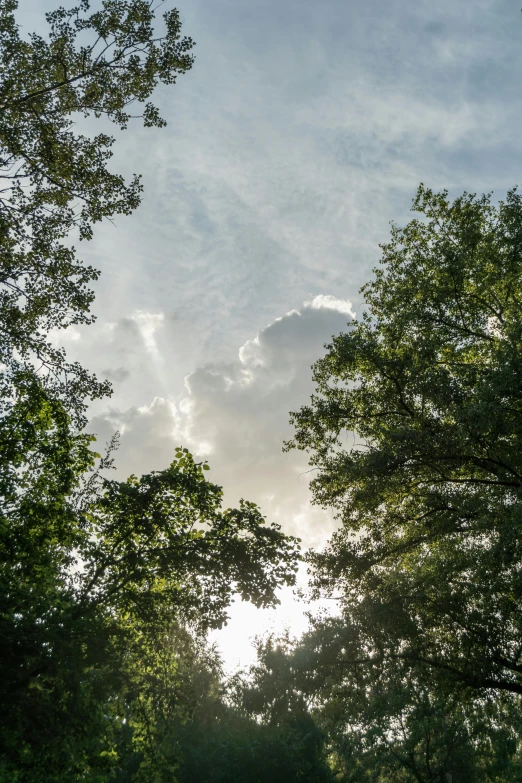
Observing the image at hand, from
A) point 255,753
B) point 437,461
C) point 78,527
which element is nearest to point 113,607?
point 78,527

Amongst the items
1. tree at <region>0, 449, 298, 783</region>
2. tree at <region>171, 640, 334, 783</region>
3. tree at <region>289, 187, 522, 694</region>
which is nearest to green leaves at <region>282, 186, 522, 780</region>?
tree at <region>289, 187, 522, 694</region>

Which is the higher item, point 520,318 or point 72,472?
point 520,318

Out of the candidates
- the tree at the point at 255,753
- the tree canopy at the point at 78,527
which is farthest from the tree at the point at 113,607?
the tree at the point at 255,753

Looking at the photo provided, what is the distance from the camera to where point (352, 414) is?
741 inches

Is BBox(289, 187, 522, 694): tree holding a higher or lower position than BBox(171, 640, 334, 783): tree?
higher

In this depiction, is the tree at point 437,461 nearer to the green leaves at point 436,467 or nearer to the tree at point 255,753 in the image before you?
the green leaves at point 436,467

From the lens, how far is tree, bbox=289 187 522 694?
45.7ft

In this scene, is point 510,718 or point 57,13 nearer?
point 57,13

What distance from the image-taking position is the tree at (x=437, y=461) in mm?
13922

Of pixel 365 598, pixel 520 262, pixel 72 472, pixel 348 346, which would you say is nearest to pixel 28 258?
pixel 72 472

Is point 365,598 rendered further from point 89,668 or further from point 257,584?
point 89,668

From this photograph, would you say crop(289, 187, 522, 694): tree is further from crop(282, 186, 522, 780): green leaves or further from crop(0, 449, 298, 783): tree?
crop(0, 449, 298, 783): tree

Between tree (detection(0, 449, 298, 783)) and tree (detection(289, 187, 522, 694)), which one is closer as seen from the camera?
tree (detection(0, 449, 298, 783))

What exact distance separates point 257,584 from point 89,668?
13.8 feet
